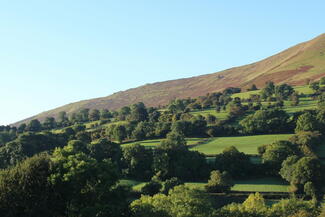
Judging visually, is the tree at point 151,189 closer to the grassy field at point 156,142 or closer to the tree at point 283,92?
the grassy field at point 156,142

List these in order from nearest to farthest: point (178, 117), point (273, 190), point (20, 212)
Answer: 1. point (20, 212)
2. point (273, 190)
3. point (178, 117)

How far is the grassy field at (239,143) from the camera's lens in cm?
8388

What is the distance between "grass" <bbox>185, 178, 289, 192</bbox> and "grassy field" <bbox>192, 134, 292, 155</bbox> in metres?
14.6

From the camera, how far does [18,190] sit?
33.9m

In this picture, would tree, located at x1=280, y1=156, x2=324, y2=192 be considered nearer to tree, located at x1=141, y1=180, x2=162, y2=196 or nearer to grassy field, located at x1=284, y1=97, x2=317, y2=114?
tree, located at x1=141, y1=180, x2=162, y2=196

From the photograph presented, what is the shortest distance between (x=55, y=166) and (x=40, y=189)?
2.78 metres

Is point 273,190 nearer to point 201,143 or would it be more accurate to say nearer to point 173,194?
point 173,194

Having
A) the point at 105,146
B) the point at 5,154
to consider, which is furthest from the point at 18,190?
the point at 5,154

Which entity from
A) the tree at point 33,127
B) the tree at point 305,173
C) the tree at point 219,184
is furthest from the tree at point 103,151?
the tree at point 33,127

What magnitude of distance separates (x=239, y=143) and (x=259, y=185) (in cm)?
2901

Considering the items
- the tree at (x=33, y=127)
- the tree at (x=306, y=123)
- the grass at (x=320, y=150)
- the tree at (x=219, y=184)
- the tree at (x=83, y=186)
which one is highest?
the tree at (x=33, y=127)

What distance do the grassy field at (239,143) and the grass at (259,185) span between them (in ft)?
47.9

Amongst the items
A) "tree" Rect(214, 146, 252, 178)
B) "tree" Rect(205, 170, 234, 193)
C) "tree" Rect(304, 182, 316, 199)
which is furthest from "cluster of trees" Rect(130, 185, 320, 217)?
"tree" Rect(214, 146, 252, 178)

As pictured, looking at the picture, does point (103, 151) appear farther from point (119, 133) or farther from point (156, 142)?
point (119, 133)
